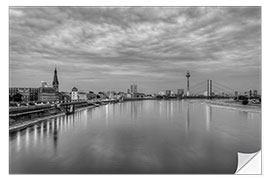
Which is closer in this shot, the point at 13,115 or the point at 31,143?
the point at 31,143
